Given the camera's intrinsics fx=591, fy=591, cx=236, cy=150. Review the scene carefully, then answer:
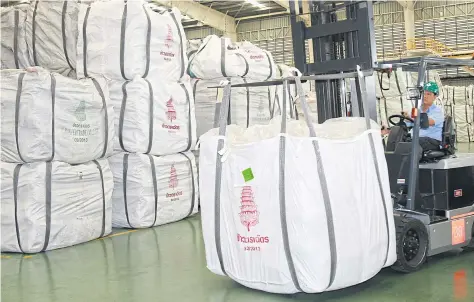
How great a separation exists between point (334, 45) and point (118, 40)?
298 cm

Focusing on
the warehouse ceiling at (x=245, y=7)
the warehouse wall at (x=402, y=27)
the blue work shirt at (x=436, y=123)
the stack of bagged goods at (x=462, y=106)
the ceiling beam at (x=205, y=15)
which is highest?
the warehouse ceiling at (x=245, y=7)

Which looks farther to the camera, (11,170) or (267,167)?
(11,170)

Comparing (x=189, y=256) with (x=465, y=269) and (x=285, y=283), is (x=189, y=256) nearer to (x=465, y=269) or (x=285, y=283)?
(x=285, y=283)

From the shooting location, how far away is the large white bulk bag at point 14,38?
6973 millimetres

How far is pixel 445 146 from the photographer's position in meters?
5.04

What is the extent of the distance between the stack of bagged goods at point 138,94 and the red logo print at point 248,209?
3.43 meters

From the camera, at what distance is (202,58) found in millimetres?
8547

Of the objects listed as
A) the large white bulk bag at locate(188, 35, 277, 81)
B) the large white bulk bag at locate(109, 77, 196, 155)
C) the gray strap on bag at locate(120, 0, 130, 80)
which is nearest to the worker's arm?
the large white bulk bag at locate(109, 77, 196, 155)

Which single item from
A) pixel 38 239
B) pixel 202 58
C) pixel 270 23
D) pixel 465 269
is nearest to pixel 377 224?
pixel 465 269

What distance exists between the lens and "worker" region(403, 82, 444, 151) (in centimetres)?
493

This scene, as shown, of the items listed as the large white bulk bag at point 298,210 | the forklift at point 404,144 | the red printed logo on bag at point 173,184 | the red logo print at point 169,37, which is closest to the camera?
the large white bulk bag at point 298,210

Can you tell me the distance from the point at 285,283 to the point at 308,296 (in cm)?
33

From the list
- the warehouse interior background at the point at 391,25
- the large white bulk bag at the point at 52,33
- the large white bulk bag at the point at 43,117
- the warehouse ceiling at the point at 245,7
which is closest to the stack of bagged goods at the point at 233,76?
the large white bulk bag at the point at 52,33

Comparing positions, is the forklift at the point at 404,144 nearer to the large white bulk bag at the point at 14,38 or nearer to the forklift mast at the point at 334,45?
the forklift mast at the point at 334,45
